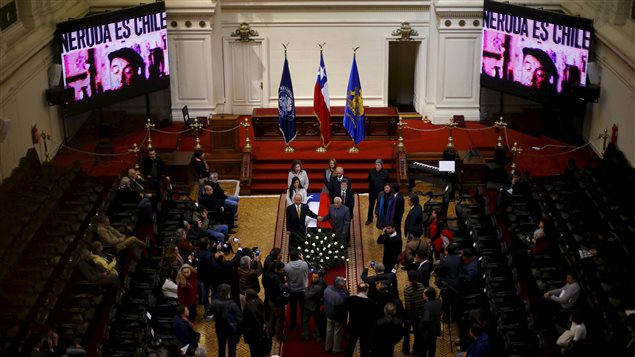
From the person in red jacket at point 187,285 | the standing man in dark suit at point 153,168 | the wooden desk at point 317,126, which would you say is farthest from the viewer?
the wooden desk at point 317,126

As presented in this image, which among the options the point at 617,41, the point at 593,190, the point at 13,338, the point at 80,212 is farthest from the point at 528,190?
the point at 13,338

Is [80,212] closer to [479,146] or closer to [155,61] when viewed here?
[155,61]

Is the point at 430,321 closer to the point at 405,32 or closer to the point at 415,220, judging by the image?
the point at 415,220

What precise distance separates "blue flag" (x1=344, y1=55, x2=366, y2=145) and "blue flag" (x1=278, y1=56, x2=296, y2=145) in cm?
122

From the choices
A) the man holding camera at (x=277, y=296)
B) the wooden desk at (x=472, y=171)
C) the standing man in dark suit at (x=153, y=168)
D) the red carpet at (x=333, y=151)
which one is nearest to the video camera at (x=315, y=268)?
the man holding camera at (x=277, y=296)

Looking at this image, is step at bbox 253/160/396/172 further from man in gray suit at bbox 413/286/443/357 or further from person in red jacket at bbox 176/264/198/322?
man in gray suit at bbox 413/286/443/357

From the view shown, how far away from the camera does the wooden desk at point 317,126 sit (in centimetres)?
2567

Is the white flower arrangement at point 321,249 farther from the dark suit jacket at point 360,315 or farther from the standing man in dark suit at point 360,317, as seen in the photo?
the dark suit jacket at point 360,315

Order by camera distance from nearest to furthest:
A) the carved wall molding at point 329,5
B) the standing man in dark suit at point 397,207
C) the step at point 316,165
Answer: the standing man in dark suit at point 397,207 → the step at point 316,165 → the carved wall molding at point 329,5

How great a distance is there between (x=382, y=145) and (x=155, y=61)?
5679 mm

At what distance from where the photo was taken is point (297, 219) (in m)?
20.2

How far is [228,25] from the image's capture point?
2689 centimetres

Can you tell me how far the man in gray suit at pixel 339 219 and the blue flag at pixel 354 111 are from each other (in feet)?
16.4

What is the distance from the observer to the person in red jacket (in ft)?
57.2
